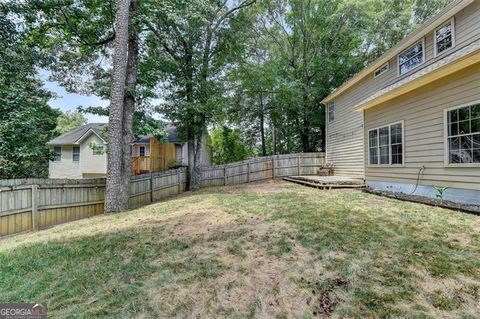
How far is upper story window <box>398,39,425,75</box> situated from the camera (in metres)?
8.82

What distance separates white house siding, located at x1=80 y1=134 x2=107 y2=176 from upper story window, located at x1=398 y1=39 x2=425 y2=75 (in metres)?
19.8

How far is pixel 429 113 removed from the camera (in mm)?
7094

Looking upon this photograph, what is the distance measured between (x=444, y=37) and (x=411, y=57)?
139cm

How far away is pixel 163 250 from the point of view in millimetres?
4008

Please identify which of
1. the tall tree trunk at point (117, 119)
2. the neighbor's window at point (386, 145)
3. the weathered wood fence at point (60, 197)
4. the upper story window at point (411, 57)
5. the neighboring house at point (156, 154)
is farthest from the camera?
the neighboring house at point (156, 154)

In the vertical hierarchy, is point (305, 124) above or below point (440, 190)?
above

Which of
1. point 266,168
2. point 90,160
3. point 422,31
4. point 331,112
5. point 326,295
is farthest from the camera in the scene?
point 90,160

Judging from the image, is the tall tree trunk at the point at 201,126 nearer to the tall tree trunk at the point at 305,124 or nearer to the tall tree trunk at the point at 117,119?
the tall tree trunk at the point at 117,119

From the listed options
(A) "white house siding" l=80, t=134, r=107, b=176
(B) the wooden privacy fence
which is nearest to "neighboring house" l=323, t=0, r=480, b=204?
(B) the wooden privacy fence

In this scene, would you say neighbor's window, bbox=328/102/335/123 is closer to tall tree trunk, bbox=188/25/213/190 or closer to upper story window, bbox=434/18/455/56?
upper story window, bbox=434/18/455/56

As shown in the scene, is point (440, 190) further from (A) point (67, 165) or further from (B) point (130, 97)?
(A) point (67, 165)

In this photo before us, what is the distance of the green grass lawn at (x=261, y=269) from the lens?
8.44 ft

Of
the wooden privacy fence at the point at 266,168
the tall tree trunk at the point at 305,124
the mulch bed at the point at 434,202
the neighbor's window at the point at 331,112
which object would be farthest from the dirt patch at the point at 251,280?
the tall tree trunk at the point at 305,124

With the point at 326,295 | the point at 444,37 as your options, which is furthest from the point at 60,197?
the point at 444,37
